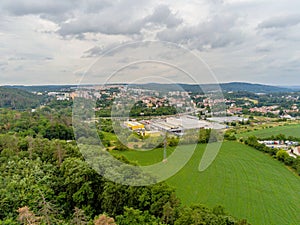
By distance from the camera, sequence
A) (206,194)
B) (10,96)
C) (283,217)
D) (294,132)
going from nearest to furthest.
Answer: (283,217)
(206,194)
(294,132)
(10,96)

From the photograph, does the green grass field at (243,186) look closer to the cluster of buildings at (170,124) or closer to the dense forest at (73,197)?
the cluster of buildings at (170,124)

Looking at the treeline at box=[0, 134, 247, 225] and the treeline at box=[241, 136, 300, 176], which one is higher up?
the treeline at box=[0, 134, 247, 225]

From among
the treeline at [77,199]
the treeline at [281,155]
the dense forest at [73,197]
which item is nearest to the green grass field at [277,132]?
the treeline at [281,155]

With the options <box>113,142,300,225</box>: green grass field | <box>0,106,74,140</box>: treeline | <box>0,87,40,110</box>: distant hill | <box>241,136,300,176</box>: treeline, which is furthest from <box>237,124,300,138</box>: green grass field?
<box>0,87,40,110</box>: distant hill

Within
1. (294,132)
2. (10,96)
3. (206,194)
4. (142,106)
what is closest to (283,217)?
(206,194)

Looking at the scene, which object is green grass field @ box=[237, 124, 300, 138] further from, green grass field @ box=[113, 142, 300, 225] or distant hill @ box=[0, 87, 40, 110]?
distant hill @ box=[0, 87, 40, 110]

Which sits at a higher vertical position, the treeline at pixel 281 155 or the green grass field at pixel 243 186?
the treeline at pixel 281 155

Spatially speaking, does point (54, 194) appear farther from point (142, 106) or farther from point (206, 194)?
point (206, 194)
